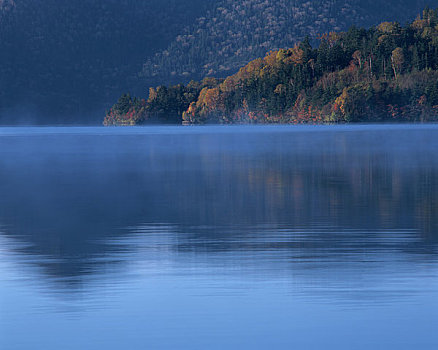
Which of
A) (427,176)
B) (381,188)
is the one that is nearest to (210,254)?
(381,188)

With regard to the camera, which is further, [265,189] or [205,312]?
[265,189]

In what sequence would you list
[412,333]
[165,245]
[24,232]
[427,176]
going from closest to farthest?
[412,333]
[165,245]
[24,232]
[427,176]

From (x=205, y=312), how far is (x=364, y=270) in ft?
11.5

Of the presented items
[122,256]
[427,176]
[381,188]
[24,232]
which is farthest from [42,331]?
[427,176]

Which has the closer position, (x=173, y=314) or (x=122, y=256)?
(x=173, y=314)

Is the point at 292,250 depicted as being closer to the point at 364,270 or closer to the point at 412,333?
the point at 364,270

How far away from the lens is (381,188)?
30.2 metres

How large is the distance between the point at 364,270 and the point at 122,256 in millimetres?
4151

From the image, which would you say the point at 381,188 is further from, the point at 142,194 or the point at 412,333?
the point at 412,333

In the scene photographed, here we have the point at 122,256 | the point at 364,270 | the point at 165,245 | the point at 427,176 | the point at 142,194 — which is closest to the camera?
the point at 364,270

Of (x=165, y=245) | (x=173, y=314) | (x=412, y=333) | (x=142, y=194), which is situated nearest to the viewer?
(x=412, y=333)

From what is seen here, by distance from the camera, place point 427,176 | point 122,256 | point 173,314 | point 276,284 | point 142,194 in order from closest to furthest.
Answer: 1. point 173,314
2. point 276,284
3. point 122,256
4. point 142,194
5. point 427,176

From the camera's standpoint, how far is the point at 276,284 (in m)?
12.2

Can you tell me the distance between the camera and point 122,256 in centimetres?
1485
